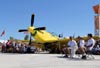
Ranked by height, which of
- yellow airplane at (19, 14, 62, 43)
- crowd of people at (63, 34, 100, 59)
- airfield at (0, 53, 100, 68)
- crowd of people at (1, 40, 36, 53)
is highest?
yellow airplane at (19, 14, 62, 43)

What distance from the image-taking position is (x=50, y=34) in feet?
129

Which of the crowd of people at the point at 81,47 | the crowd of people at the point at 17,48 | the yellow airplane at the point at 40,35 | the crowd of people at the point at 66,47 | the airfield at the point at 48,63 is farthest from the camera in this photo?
the yellow airplane at the point at 40,35

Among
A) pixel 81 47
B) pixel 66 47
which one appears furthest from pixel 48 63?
pixel 66 47

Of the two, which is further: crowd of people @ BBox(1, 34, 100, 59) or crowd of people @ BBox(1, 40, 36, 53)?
crowd of people @ BBox(1, 40, 36, 53)

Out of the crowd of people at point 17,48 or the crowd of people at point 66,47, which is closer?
the crowd of people at point 66,47

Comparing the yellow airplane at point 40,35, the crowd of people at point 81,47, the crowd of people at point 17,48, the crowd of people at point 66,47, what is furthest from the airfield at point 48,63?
the yellow airplane at point 40,35

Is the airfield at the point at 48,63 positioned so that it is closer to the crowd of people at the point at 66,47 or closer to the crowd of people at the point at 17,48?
the crowd of people at the point at 66,47

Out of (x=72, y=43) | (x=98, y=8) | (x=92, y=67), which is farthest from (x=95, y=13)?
(x=92, y=67)

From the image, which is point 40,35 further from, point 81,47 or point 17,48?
point 81,47

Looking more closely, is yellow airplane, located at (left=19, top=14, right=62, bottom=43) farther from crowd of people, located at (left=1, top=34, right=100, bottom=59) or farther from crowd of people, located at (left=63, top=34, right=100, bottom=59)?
crowd of people, located at (left=63, top=34, right=100, bottom=59)

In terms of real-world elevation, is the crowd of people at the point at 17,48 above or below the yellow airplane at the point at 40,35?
below

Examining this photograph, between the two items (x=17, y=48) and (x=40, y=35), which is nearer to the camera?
(x=17, y=48)

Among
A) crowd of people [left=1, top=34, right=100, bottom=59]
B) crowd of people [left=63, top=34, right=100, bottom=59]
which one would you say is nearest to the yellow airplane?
crowd of people [left=1, top=34, right=100, bottom=59]

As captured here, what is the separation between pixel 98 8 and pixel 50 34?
1058 cm
